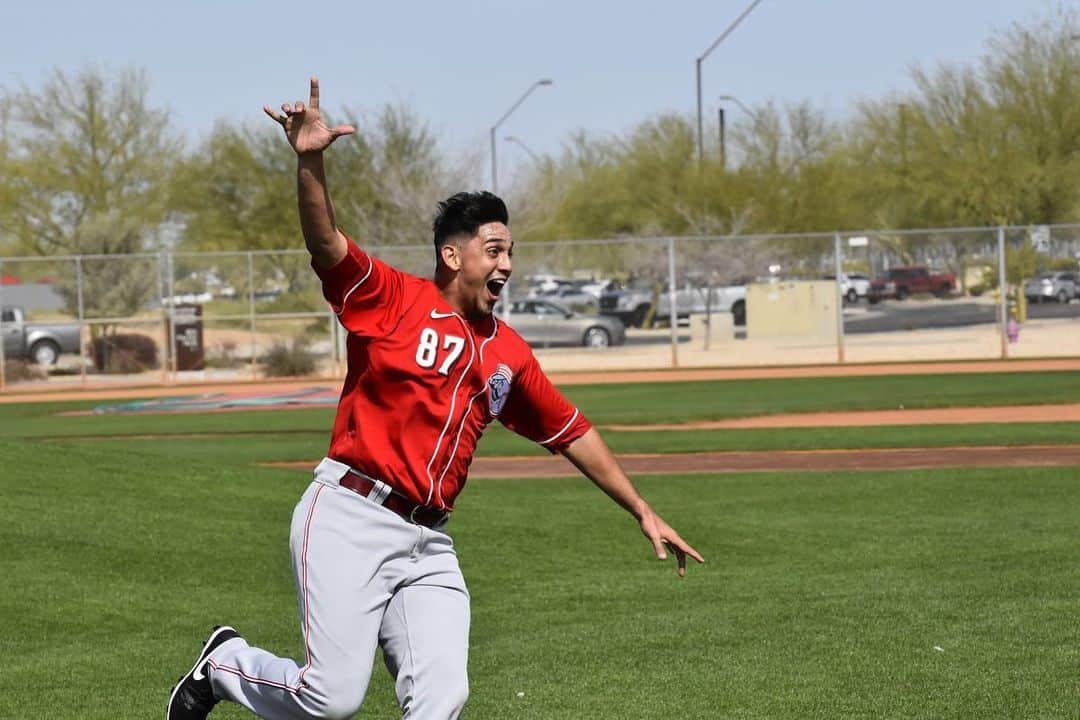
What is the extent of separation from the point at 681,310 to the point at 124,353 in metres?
13.0

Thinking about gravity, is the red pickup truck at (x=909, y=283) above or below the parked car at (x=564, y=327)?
above

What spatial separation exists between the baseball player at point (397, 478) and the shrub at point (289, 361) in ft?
101

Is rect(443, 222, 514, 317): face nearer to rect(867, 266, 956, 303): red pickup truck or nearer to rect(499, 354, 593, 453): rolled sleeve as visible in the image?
rect(499, 354, 593, 453): rolled sleeve

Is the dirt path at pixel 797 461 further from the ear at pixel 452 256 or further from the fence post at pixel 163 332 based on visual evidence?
the fence post at pixel 163 332

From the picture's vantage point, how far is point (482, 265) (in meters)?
5.47

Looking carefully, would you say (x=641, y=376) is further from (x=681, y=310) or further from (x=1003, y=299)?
(x=1003, y=299)

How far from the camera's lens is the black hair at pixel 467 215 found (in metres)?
5.48

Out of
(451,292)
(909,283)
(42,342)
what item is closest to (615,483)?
(451,292)

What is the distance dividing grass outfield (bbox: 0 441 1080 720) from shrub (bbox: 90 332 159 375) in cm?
2209

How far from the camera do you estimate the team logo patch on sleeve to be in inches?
219

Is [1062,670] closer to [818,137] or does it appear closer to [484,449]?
[484,449]

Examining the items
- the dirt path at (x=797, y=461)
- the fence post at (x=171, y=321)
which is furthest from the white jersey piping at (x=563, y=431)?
the fence post at (x=171, y=321)

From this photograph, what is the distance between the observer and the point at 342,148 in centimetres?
5794

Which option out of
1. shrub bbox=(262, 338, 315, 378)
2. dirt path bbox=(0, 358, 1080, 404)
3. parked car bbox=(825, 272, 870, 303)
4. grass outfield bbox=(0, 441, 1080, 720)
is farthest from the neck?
parked car bbox=(825, 272, 870, 303)
